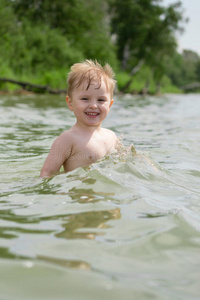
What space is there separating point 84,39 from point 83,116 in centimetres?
3120

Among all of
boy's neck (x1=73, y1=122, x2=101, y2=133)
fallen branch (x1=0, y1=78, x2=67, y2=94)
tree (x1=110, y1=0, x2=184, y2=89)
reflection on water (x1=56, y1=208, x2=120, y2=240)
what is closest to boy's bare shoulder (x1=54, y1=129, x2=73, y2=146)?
boy's neck (x1=73, y1=122, x2=101, y2=133)

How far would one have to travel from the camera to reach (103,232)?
219 centimetres

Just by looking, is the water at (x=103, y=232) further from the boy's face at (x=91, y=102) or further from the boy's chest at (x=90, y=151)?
the boy's face at (x=91, y=102)

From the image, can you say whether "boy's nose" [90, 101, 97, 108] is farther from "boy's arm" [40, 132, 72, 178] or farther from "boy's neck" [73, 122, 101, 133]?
"boy's arm" [40, 132, 72, 178]

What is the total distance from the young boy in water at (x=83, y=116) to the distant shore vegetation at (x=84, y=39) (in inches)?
665

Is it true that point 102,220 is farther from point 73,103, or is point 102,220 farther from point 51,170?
point 73,103

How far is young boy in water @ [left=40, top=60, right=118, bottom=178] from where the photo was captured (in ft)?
12.4

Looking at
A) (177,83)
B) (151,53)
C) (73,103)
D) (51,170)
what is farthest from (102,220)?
(177,83)

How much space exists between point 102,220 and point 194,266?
680mm

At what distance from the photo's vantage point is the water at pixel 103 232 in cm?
167

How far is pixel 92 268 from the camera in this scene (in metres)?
1.80

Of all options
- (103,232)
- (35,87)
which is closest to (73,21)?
(35,87)

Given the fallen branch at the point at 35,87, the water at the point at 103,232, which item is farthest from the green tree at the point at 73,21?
the water at the point at 103,232

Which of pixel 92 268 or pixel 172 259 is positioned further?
pixel 172 259
